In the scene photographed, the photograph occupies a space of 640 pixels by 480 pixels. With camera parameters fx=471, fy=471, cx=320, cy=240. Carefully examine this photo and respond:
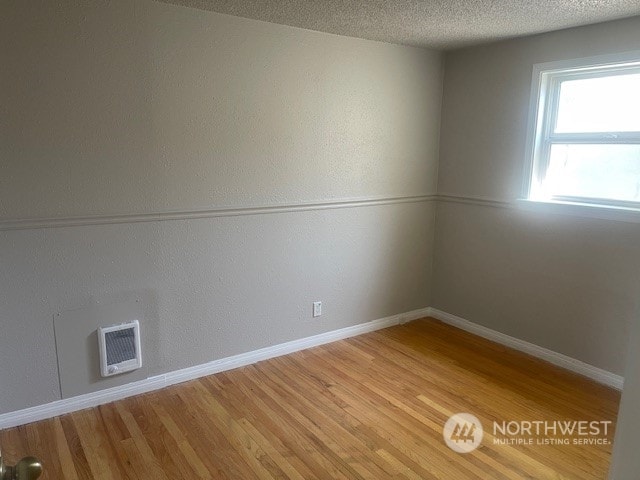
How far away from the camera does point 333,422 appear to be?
2535mm

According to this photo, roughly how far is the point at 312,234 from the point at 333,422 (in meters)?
1.31

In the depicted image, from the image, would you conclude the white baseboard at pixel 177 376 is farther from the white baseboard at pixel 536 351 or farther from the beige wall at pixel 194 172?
the white baseboard at pixel 536 351

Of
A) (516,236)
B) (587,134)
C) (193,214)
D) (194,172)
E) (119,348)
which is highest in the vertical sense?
(587,134)

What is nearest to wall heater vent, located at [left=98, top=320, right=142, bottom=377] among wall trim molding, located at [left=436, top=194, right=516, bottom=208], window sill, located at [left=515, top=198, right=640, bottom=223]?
wall trim molding, located at [left=436, top=194, right=516, bottom=208]

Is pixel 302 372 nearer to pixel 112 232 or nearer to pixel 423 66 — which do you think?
pixel 112 232

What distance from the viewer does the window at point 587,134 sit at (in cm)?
283

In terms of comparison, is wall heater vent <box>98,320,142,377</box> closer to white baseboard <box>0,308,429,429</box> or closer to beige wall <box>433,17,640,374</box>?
white baseboard <box>0,308,429,429</box>

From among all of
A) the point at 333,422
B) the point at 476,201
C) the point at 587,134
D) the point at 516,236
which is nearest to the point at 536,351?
the point at 516,236

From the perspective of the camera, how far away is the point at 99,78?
2426 millimetres

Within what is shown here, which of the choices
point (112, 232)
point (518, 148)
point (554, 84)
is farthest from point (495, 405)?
point (112, 232)

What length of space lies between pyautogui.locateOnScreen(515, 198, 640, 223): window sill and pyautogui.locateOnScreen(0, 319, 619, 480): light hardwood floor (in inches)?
41.6

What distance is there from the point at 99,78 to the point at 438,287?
300 cm

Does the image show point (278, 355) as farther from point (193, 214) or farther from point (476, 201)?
point (476, 201)

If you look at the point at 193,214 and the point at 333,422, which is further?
the point at 193,214
